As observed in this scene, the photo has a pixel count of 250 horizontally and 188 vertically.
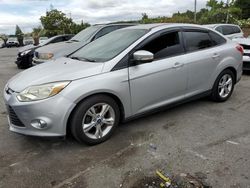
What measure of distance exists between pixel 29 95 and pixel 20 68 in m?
8.48

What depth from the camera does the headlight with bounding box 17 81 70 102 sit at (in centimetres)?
319

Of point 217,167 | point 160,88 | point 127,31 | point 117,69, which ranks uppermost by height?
point 127,31

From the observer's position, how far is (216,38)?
493 cm

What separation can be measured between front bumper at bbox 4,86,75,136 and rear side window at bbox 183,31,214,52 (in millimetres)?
2303

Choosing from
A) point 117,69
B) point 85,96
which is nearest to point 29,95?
point 85,96

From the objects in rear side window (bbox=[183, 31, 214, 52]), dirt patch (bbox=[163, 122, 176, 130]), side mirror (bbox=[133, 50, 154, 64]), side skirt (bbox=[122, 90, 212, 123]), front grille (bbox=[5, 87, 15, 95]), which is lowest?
dirt patch (bbox=[163, 122, 176, 130])

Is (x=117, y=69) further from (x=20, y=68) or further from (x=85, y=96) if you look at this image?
(x=20, y=68)

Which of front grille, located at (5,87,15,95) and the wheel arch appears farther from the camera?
front grille, located at (5,87,15,95)

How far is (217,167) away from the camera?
296 centimetres

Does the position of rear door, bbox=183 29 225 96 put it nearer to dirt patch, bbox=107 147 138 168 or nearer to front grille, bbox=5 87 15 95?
dirt patch, bbox=107 147 138 168

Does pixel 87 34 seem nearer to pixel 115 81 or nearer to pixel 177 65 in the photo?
pixel 177 65

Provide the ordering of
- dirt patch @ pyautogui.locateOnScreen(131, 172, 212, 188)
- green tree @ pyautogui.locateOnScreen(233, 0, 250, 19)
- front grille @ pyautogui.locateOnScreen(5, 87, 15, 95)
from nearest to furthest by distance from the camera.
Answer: dirt patch @ pyautogui.locateOnScreen(131, 172, 212, 188), front grille @ pyautogui.locateOnScreen(5, 87, 15, 95), green tree @ pyautogui.locateOnScreen(233, 0, 250, 19)

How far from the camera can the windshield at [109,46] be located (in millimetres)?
3850

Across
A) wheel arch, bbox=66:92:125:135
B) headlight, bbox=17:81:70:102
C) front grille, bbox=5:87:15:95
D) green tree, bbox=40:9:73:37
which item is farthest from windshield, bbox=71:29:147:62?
green tree, bbox=40:9:73:37
